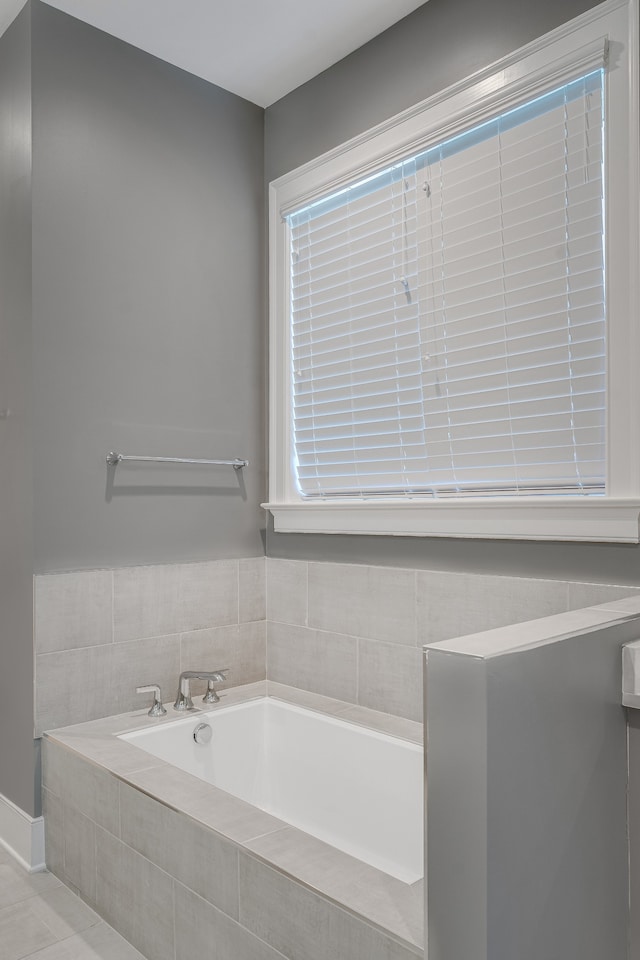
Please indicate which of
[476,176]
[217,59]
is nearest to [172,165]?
[217,59]

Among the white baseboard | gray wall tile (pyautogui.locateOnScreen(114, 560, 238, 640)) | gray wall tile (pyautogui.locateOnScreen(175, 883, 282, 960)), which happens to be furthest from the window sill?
the white baseboard

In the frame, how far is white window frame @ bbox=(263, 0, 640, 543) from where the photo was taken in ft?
5.89

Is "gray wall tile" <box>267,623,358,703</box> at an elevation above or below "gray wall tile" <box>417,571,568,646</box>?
below

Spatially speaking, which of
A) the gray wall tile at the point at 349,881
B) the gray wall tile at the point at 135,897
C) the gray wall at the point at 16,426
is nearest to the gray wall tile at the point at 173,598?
Answer: the gray wall at the point at 16,426

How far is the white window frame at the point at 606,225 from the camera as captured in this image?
179 cm

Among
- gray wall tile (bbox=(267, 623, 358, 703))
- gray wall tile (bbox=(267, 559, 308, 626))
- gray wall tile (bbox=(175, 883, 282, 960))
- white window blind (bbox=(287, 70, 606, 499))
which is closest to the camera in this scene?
gray wall tile (bbox=(175, 883, 282, 960))

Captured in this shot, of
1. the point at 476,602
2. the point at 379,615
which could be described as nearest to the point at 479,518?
the point at 476,602

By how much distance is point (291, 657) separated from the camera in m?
2.79

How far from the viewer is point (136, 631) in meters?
2.48

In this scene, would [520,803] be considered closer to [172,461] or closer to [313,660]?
[313,660]

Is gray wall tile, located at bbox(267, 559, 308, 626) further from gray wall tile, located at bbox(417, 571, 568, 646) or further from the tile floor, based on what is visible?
the tile floor

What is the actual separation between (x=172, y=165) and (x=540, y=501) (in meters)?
1.85

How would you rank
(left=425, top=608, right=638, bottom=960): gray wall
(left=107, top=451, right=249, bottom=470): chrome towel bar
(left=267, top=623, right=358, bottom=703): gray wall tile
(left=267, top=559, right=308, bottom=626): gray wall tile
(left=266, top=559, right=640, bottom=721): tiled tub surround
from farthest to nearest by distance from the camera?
1. (left=267, top=559, right=308, bottom=626): gray wall tile
2. (left=267, top=623, right=358, bottom=703): gray wall tile
3. (left=107, top=451, right=249, bottom=470): chrome towel bar
4. (left=266, top=559, right=640, bottom=721): tiled tub surround
5. (left=425, top=608, right=638, bottom=960): gray wall

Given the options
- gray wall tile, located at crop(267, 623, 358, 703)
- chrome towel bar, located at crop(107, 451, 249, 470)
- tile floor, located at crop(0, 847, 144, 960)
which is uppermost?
chrome towel bar, located at crop(107, 451, 249, 470)
